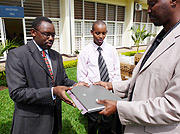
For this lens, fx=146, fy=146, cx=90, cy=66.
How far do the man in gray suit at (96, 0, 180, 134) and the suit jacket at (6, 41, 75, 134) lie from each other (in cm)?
77

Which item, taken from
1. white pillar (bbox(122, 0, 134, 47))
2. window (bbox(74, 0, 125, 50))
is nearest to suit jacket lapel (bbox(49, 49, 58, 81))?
window (bbox(74, 0, 125, 50))

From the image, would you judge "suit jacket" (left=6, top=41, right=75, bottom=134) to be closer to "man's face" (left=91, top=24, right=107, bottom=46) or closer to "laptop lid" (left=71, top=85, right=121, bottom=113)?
"laptop lid" (left=71, top=85, right=121, bottom=113)

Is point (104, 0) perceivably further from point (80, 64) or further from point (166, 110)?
point (166, 110)

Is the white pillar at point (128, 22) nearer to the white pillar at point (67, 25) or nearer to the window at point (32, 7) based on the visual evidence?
the white pillar at point (67, 25)

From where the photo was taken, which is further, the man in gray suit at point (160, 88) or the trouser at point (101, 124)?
the trouser at point (101, 124)

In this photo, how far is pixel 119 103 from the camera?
1317 mm

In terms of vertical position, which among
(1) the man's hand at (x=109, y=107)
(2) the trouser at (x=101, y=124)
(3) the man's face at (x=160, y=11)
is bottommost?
(2) the trouser at (x=101, y=124)

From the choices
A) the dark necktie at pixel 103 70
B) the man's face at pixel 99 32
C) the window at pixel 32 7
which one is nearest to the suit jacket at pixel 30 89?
the dark necktie at pixel 103 70

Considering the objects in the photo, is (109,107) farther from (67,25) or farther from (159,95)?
(67,25)

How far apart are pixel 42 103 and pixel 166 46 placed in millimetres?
1356

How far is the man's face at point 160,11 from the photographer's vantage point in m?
1.17

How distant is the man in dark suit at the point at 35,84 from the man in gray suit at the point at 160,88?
0.69m

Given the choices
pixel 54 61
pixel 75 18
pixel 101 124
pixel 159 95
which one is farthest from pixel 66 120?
pixel 75 18

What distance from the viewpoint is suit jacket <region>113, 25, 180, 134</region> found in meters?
1.10
